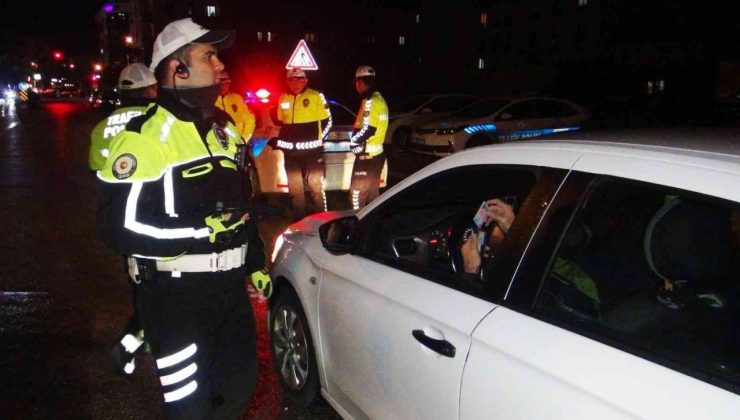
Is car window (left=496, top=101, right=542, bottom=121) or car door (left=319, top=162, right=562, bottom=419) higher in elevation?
car window (left=496, top=101, right=542, bottom=121)

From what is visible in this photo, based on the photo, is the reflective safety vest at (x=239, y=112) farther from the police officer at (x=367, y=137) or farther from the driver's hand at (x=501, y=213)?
the driver's hand at (x=501, y=213)

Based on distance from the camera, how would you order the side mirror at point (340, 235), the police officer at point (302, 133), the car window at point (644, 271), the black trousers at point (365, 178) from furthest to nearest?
the police officer at point (302, 133) → the black trousers at point (365, 178) → the side mirror at point (340, 235) → the car window at point (644, 271)

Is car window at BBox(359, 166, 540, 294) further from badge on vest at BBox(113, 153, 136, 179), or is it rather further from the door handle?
badge on vest at BBox(113, 153, 136, 179)

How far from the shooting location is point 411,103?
18.8 meters

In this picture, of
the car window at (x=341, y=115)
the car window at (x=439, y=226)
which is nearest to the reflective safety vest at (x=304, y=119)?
the car window at (x=341, y=115)

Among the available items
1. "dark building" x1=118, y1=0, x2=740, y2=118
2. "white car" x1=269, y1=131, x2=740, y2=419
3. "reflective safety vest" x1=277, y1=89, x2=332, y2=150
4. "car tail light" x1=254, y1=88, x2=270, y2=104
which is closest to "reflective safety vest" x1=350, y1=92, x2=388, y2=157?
"reflective safety vest" x1=277, y1=89, x2=332, y2=150

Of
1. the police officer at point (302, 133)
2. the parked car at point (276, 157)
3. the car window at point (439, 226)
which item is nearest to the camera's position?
the car window at point (439, 226)

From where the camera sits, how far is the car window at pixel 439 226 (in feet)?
8.30

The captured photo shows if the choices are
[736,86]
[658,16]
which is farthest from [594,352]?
[658,16]

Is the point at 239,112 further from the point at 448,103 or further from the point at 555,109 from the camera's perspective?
the point at 448,103

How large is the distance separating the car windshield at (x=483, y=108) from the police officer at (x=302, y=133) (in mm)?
7796

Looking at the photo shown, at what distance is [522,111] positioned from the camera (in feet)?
46.4

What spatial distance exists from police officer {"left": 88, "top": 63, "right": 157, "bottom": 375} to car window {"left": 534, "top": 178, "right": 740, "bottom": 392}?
1971 millimetres

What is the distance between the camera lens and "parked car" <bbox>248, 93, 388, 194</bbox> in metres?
8.05
